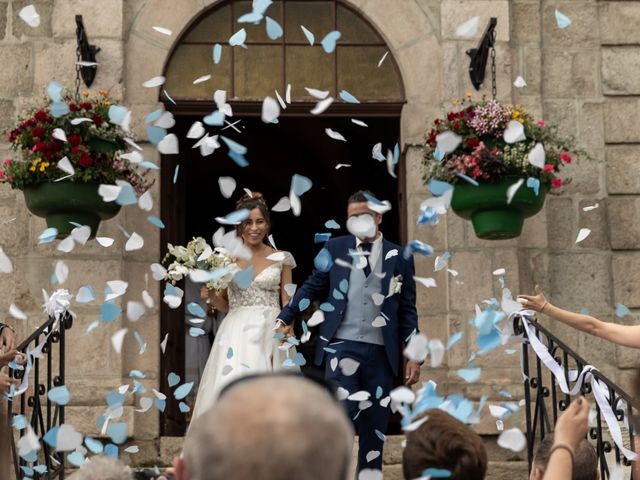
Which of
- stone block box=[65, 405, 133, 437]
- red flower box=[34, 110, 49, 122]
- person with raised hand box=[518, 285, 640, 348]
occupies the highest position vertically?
red flower box=[34, 110, 49, 122]

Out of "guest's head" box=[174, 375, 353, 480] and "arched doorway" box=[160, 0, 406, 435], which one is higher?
"arched doorway" box=[160, 0, 406, 435]

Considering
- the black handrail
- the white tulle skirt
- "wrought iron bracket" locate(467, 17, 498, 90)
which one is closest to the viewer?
the black handrail

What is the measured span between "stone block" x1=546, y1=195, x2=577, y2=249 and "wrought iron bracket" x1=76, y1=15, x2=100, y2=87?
127 inches

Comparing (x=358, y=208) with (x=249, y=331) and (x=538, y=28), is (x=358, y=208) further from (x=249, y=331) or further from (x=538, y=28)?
(x=538, y=28)

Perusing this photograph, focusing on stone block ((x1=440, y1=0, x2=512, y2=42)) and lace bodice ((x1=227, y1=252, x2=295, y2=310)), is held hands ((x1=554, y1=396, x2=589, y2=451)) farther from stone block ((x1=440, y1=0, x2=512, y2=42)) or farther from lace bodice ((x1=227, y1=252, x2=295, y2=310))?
stone block ((x1=440, y1=0, x2=512, y2=42))

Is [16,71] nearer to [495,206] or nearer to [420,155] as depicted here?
[420,155]

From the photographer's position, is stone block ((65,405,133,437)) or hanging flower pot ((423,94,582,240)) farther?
stone block ((65,405,133,437))

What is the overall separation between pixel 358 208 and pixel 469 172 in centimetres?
97

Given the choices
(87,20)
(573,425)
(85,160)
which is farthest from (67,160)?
(573,425)

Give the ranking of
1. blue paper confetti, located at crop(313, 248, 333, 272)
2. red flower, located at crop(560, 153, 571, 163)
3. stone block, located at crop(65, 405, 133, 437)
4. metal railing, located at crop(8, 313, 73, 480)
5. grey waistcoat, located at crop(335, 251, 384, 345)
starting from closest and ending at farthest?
1. metal railing, located at crop(8, 313, 73, 480)
2. grey waistcoat, located at crop(335, 251, 384, 345)
3. blue paper confetti, located at crop(313, 248, 333, 272)
4. red flower, located at crop(560, 153, 571, 163)
5. stone block, located at crop(65, 405, 133, 437)

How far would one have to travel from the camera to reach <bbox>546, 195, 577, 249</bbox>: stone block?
818cm

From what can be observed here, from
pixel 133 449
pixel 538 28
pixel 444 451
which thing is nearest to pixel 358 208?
pixel 133 449

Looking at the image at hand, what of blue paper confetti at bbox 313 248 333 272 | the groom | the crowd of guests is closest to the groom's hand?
the groom

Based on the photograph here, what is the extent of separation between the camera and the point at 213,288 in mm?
7707
